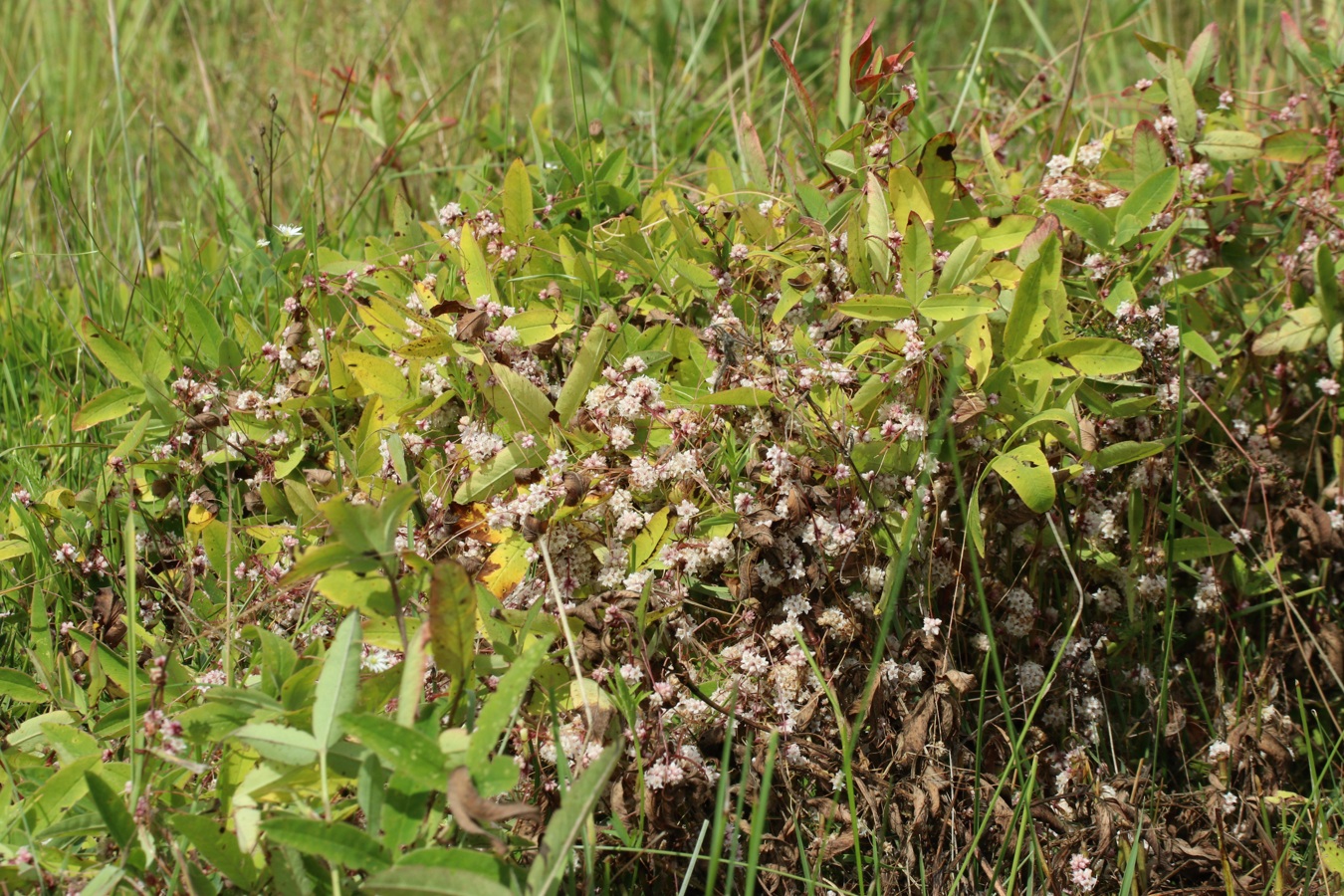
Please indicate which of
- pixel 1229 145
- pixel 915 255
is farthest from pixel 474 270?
pixel 1229 145

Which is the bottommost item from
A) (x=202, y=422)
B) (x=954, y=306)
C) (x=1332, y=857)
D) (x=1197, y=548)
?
(x=1332, y=857)

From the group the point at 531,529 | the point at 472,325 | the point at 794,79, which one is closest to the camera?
the point at 531,529

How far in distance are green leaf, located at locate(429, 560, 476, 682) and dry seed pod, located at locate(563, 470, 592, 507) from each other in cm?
34

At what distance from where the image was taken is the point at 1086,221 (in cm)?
187

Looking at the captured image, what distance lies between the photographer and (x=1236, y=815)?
183 cm

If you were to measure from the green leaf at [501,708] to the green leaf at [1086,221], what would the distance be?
1.19 m

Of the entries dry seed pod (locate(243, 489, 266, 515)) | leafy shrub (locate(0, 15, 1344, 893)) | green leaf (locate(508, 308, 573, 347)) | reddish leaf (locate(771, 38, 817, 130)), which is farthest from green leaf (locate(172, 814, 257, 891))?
reddish leaf (locate(771, 38, 817, 130))

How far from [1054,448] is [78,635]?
58.2 inches

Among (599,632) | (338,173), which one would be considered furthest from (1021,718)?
(338,173)

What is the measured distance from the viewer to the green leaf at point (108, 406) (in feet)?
6.16

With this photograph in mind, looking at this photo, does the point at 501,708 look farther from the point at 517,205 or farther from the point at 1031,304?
the point at 517,205

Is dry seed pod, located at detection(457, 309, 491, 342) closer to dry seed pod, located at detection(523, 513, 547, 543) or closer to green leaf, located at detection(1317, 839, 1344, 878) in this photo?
dry seed pod, located at detection(523, 513, 547, 543)

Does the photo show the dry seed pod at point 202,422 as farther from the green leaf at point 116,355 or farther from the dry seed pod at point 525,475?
the dry seed pod at point 525,475

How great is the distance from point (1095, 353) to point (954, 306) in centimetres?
23
